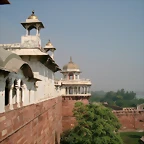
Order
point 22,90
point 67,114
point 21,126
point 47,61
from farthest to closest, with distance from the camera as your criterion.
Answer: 1. point 67,114
2. point 47,61
3. point 22,90
4. point 21,126

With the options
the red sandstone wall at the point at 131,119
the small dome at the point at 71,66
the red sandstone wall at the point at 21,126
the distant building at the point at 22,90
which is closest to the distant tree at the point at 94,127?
the distant building at the point at 22,90

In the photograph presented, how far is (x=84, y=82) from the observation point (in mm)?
23484

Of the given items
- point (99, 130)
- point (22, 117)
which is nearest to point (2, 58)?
point (22, 117)

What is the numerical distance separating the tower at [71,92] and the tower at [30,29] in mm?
13022

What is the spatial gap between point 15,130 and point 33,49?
4.62 meters

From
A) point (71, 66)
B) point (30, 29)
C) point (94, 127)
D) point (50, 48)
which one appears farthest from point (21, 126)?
point (71, 66)

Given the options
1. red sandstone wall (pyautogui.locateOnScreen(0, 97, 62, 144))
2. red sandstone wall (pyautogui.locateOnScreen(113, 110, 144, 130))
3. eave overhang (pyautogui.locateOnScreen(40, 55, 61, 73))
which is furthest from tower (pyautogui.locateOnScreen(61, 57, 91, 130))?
red sandstone wall (pyautogui.locateOnScreen(0, 97, 62, 144))

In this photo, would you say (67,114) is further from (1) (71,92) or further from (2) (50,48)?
(2) (50,48)

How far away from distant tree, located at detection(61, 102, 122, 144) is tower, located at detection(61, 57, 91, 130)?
5366mm

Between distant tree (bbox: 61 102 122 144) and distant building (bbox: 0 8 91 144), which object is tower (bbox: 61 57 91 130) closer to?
distant tree (bbox: 61 102 122 144)

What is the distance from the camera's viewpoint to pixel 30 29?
1036cm

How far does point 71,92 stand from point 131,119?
47.8 ft

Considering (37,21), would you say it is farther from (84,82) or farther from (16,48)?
(84,82)

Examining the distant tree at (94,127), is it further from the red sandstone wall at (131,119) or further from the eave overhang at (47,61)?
the red sandstone wall at (131,119)
